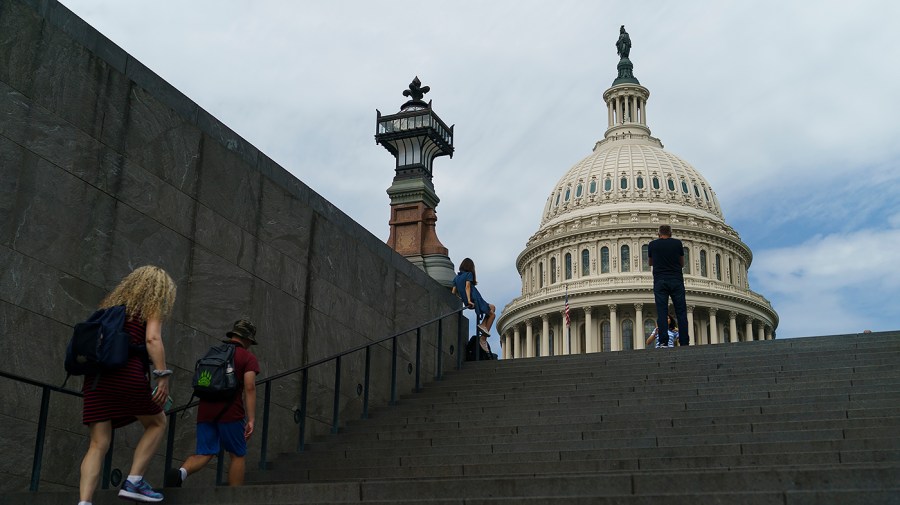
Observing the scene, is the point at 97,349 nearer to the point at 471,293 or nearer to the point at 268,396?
the point at 268,396

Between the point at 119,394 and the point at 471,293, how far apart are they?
10719 mm

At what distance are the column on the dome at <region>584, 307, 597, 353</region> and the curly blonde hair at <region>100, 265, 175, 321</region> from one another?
8751cm

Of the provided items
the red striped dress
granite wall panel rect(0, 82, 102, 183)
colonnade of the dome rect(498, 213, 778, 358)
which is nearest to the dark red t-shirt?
the red striped dress

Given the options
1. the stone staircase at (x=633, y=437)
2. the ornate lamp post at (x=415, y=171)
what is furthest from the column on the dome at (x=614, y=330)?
the stone staircase at (x=633, y=437)

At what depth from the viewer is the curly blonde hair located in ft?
22.2

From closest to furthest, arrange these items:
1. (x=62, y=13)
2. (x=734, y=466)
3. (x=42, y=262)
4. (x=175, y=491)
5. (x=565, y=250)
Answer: (x=175, y=491) → (x=734, y=466) → (x=42, y=262) → (x=62, y=13) → (x=565, y=250)

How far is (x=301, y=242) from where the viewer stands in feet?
42.3

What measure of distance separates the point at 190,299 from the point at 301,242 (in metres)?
2.36

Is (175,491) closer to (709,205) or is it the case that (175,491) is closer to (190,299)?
(190,299)

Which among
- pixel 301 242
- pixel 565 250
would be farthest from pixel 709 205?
pixel 301 242

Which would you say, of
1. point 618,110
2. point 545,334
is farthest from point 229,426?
point 618,110

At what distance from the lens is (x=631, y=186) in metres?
104

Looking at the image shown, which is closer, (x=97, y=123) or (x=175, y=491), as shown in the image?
(x=175, y=491)

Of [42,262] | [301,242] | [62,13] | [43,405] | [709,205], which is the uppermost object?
[709,205]
